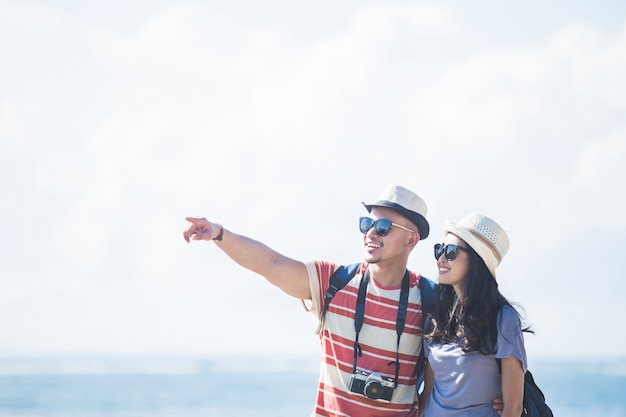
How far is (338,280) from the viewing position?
5.26m

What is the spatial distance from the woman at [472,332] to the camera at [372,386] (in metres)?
0.22

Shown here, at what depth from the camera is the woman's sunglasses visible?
5234 mm

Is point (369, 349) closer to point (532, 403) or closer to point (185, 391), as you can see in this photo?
point (532, 403)

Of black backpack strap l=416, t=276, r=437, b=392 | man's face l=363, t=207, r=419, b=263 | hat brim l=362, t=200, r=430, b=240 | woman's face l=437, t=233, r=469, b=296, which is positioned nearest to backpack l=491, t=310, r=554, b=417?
woman's face l=437, t=233, r=469, b=296

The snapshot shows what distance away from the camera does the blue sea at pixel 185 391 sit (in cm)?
2775

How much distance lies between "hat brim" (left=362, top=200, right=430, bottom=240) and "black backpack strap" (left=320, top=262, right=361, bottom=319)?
360 mm

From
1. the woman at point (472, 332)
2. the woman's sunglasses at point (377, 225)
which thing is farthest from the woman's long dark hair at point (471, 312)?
the woman's sunglasses at point (377, 225)

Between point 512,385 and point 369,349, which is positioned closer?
point 512,385

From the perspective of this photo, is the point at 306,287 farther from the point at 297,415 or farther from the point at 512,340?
the point at 297,415

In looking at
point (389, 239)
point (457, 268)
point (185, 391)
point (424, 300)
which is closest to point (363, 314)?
point (424, 300)

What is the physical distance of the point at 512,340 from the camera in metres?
4.61

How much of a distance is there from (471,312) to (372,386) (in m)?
0.67

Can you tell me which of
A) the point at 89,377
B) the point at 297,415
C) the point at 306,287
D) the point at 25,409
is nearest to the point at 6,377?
the point at 89,377

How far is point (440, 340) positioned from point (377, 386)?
0.43 meters
